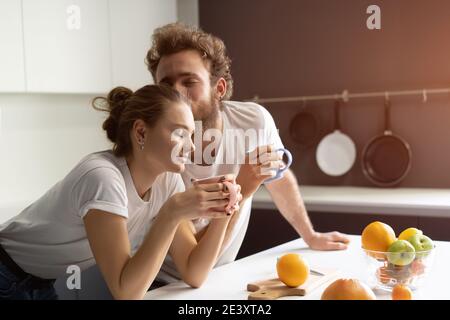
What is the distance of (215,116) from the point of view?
5.82 ft

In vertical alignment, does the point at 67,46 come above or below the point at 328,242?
above

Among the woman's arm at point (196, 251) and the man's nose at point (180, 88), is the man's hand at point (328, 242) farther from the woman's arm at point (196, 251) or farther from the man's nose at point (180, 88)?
the man's nose at point (180, 88)

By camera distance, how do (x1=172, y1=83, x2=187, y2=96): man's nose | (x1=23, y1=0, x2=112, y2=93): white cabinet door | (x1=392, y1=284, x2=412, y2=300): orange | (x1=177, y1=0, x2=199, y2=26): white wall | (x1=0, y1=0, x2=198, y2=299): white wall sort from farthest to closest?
1. (x1=177, y1=0, x2=199, y2=26): white wall
2. (x1=0, y1=0, x2=198, y2=299): white wall
3. (x1=23, y1=0, x2=112, y2=93): white cabinet door
4. (x1=172, y1=83, x2=187, y2=96): man's nose
5. (x1=392, y1=284, x2=412, y2=300): orange

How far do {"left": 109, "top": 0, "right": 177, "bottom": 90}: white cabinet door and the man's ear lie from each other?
3.69ft

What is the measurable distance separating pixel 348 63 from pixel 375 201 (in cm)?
86

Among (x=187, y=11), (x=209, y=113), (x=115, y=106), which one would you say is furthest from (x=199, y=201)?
(x=187, y=11)

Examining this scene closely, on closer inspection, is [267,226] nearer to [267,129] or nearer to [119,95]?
[267,129]

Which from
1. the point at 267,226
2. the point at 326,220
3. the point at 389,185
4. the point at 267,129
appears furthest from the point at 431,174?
the point at 267,129

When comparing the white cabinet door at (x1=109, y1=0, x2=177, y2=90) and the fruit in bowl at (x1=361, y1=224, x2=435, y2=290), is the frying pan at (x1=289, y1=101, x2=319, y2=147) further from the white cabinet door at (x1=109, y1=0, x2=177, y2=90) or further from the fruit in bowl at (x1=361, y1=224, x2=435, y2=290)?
the fruit in bowl at (x1=361, y1=224, x2=435, y2=290)

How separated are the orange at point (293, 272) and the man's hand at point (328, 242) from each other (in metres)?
0.41

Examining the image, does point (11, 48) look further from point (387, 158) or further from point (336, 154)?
point (387, 158)

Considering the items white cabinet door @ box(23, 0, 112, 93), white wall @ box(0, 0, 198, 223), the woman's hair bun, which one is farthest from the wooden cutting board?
white cabinet door @ box(23, 0, 112, 93)

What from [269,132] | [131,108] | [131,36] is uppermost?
[131,36]

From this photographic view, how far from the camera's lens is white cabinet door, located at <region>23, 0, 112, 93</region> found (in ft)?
7.93
